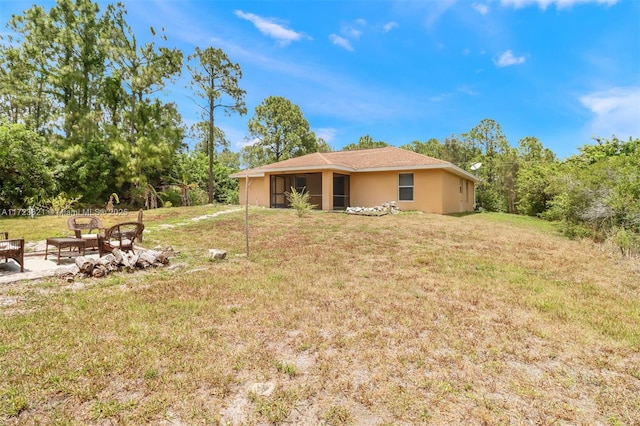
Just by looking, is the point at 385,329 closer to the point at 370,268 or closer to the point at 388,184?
→ the point at 370,268

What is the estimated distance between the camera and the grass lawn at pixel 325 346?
2344mm

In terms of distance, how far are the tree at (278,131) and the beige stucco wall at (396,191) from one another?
13906mm

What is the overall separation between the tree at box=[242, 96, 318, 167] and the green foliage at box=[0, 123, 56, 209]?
20.2 meters

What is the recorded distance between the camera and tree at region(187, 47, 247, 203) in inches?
900

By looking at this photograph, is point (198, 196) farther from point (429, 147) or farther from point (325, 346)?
point (429, 147)

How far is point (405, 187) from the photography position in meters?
18.0

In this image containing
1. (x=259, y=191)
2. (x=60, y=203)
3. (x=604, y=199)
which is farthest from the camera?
(x=259, y=191)

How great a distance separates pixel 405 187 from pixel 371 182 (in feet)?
Result: 6.47

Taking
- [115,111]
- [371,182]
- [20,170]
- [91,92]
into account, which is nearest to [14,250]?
[20,170]

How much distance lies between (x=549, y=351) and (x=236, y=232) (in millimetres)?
9111

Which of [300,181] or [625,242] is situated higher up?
[300,181]

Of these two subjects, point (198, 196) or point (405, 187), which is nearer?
point (405, 187)

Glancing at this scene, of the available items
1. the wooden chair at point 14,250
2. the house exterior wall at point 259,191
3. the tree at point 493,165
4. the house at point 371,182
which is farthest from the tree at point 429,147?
the wooden chair at point 14,250

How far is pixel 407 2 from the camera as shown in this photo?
11.3 meters
